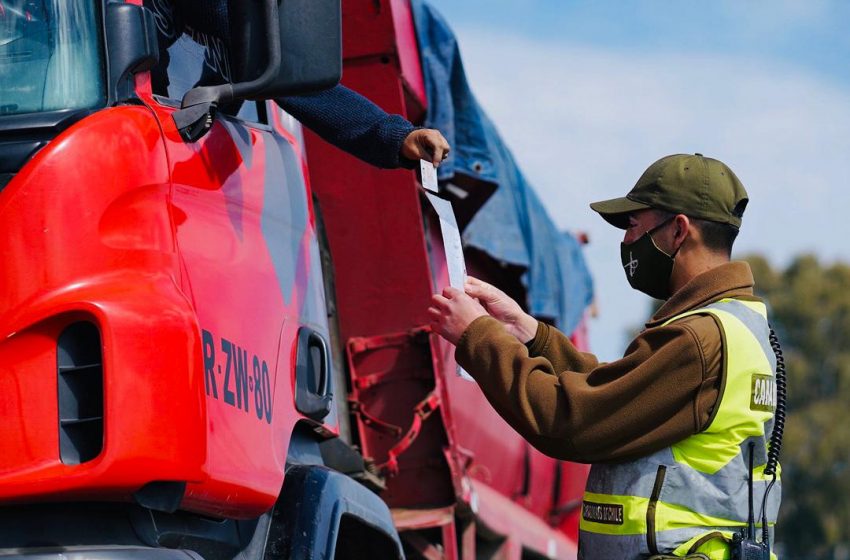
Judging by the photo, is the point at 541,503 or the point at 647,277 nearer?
the point at 647,277

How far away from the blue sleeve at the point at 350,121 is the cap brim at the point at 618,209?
600 millimetres

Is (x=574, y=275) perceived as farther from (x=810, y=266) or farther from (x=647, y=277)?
(x=810, y=266)

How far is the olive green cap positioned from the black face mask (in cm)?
6

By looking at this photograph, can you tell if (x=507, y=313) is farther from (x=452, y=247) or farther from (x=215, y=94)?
(x=215, y=94)

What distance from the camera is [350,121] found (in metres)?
3.58

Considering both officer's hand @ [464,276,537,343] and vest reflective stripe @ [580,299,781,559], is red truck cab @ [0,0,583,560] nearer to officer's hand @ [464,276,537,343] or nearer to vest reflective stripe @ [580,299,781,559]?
officer's hand @ [464,276,537,343]

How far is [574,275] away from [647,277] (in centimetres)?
432

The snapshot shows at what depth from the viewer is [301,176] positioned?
142 inches

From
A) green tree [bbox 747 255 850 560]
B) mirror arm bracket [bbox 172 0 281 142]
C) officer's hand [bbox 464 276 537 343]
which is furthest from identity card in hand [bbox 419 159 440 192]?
green tree [bbox 747 255 850 560]

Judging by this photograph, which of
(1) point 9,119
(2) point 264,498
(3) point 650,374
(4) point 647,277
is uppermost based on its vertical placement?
(1) point 9,119

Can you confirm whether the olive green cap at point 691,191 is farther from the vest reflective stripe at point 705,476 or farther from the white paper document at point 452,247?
the white paper document at point 452,247

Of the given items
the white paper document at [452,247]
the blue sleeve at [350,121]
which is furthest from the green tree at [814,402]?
the white paper document at [452,247]

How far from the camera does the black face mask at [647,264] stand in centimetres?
309

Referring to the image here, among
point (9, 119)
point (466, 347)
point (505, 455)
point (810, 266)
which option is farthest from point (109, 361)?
point (810, 266)
